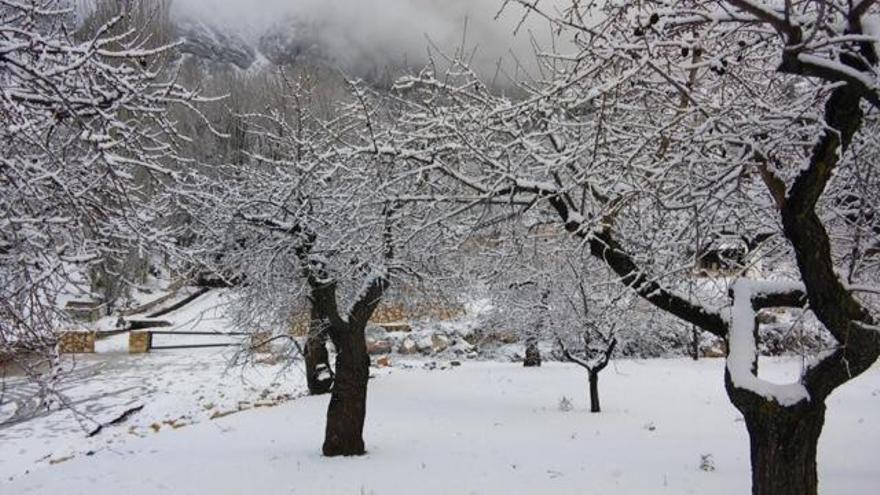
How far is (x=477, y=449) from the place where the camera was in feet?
33.2

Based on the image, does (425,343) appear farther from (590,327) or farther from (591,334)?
(590,327)

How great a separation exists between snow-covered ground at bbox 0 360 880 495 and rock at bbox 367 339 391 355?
7418 millimetres

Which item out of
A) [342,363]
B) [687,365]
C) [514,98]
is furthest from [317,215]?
[687,365]

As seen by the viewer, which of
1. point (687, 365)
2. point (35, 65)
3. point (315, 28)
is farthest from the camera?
point (315, 28)

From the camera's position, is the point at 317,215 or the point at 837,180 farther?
the point at 317,215

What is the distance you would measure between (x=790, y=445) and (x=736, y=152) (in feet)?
7.26

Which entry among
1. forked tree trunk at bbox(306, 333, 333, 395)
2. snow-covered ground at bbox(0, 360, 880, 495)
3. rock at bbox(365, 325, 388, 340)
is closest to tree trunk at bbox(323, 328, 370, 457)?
snow-covered ground at bbox(0, 360, 880, 495)

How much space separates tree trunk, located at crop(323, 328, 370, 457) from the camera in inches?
378

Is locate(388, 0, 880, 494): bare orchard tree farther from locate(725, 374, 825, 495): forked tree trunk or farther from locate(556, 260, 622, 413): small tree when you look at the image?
locate(556, 260, 622, 413): small tree

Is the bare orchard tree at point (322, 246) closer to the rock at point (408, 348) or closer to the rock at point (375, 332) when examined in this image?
the rock at point (375, 332)

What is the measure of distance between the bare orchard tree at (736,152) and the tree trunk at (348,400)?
14.9ft

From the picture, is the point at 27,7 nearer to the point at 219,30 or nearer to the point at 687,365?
the point at 687,365

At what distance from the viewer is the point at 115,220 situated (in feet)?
15.3

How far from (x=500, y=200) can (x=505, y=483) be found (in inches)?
160
